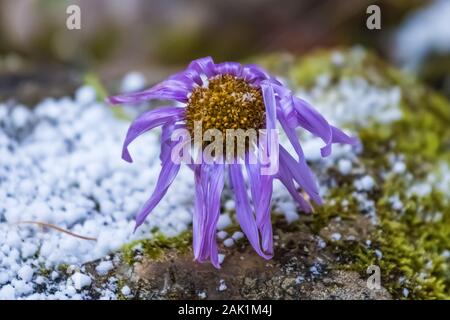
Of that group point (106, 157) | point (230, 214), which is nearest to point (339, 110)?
point (230, 214)

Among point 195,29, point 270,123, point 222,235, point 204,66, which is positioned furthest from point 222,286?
point 195,29

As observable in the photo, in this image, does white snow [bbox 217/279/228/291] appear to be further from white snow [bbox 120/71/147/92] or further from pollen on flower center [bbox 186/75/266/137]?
white snow [bbox 120/71/147/92]

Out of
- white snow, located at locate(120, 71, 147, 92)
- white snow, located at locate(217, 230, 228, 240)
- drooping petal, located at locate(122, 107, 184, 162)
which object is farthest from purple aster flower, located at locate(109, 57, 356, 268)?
white snow, located at locate(120, 71, 147, 92)

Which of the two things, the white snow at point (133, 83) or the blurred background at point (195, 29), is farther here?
the blurred background at point (195, 29)

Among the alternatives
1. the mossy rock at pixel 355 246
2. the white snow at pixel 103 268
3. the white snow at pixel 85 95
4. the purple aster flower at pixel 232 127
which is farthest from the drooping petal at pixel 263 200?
the white snow at pixel 85 95

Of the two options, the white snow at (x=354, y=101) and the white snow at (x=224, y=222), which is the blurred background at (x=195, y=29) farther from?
the white snow at (x=224, y=222)

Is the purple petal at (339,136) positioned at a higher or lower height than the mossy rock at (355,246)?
higher
